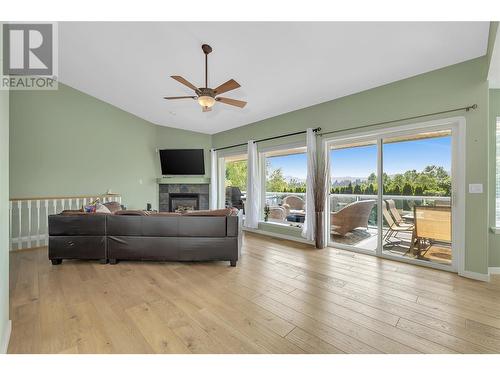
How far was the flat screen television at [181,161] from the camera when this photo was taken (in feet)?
19.6

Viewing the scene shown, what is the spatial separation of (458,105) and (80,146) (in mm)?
6516

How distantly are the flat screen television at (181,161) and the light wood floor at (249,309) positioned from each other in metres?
3.33

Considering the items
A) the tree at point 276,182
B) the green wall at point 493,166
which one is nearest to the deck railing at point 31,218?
the tree at point 276,182

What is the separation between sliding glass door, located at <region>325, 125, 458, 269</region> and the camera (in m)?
3.01

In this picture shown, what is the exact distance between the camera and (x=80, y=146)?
4.68 m

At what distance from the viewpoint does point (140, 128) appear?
5.75 meters

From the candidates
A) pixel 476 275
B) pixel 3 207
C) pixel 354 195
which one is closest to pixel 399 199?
pixel 354 195

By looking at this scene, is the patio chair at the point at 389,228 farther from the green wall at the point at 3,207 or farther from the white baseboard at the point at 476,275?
the green wall at the point at 3,207

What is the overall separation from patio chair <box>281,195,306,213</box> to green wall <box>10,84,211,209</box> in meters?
3.33

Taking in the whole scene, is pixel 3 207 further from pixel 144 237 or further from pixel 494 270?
pixel 494 270

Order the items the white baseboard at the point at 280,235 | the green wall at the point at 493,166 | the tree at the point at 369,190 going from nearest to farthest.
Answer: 1. the green wall at the point at 493,166
2. the tree at the point at 369,190
3. the white baseboard at the point at 280,235
